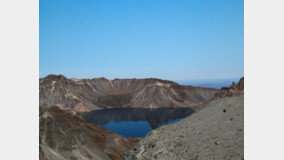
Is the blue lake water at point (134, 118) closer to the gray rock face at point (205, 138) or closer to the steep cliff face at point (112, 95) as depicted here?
the steep cliff face at point (112, 95)

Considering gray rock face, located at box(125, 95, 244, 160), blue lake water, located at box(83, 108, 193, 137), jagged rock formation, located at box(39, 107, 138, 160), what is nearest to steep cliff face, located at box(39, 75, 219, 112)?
blue lake water, located at box(83, 108, 193, 137)

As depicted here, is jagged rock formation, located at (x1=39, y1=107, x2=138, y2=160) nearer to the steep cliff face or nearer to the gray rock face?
the gray rock face

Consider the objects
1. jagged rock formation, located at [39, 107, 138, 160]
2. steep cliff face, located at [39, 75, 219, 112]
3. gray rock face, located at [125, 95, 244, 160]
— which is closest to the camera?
gray rock face, located at [125, 95, 244, 160]

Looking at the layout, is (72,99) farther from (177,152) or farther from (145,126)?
(177,152)

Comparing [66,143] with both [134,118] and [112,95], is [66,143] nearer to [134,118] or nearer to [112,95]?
[134,118]

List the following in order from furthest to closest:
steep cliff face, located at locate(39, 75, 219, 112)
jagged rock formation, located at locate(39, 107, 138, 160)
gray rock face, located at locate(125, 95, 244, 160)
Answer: steep cliff face, located at locate(39, 75, 219, 112) < jagged rock formation, located at locate(39, 107, 138, 160) < gray rock face, located at locate(125, 95, 244, 160)
